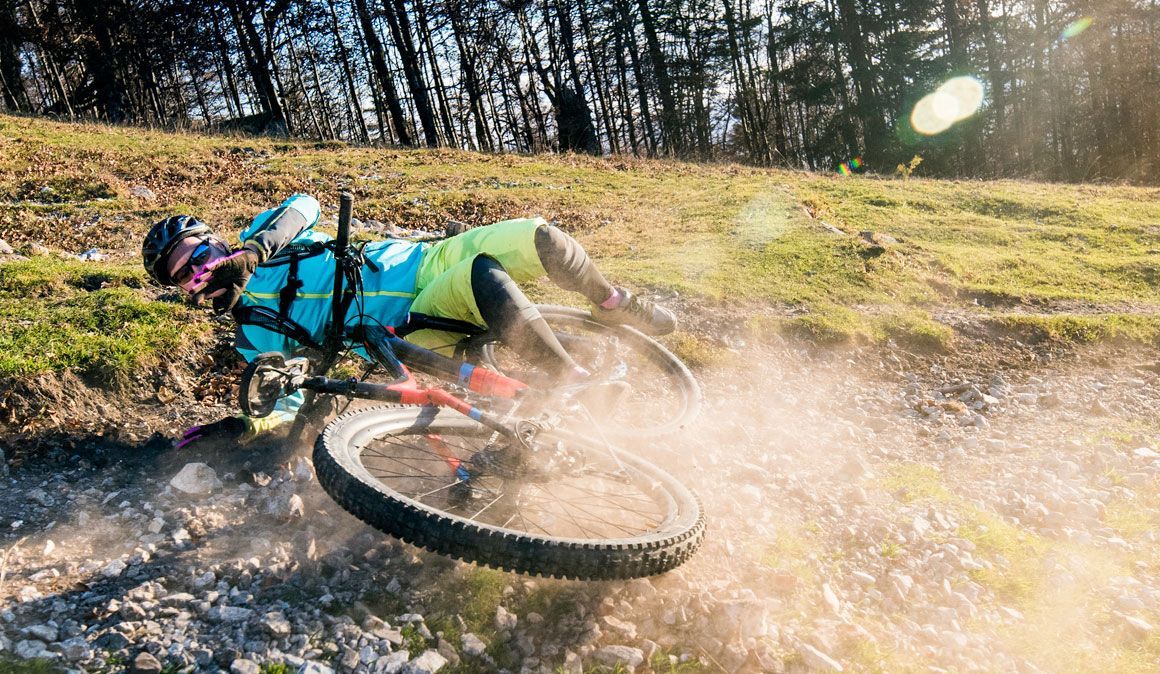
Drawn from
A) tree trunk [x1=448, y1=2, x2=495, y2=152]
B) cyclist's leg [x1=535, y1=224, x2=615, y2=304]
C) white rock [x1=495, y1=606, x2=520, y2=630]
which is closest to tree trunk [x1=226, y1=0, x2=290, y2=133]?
tree trunk [x1=448, y1=2, x2=495, y2=152]

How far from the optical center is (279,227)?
3.84 m

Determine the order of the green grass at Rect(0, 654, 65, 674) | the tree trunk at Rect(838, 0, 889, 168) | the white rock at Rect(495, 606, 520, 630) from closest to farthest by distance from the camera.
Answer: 1. the green grass at Rect(0, 654, 65, 674)
2. the white rock at Rect(495, 606, 520, 630)
3. the tree trunk at Rect(838, 0, 889, 168)

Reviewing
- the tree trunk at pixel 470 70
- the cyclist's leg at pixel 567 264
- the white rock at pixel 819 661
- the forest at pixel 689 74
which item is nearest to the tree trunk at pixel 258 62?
the forest at pixel 689 74

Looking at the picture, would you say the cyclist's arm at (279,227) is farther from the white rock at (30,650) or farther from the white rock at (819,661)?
the white rock at (819,661)

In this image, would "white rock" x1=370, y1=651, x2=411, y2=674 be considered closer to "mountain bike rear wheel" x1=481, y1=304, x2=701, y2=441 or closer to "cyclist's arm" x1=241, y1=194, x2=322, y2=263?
"mountain bike rear wheel" x1=481, y1=304, x2=701, y2=441

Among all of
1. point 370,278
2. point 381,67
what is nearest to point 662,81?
point 381,67

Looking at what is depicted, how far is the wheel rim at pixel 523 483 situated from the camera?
3361 millimetres

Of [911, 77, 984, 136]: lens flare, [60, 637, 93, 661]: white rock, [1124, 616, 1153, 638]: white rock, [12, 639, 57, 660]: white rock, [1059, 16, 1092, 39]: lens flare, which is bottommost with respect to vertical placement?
[1124, 616, 1153, 638]: white rock

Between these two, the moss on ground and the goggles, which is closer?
the goggles

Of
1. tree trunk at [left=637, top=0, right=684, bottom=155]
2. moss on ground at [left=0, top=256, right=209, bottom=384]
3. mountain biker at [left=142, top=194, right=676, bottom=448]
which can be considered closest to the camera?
mountain biker at [left=142, top=194, right=676, bottom=448]

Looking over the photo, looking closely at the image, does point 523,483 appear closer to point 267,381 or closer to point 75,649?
point 267,381

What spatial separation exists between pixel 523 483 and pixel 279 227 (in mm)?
1982

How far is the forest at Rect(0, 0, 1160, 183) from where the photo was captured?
2523cm

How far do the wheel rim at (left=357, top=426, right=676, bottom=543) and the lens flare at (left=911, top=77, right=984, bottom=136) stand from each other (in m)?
31.9
